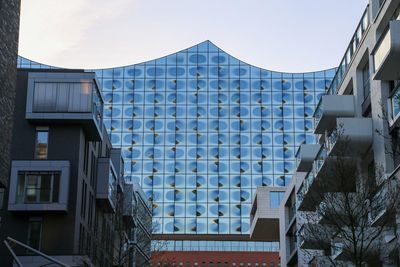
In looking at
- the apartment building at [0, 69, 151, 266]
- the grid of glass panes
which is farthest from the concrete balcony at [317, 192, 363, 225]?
the grid of glass panes

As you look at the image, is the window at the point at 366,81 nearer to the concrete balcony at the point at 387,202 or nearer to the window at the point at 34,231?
the concrete balcony at the point at 387,202

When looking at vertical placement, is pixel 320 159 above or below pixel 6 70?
below

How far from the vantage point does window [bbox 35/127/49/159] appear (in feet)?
184

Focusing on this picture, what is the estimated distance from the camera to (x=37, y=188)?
5350 centimetres

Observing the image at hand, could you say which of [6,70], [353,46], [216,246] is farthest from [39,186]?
[216,246]

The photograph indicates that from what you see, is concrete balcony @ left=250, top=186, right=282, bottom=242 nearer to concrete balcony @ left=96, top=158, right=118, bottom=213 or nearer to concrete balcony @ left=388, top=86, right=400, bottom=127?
concrete balcony @ left=96, top=158, right=118, bottom=213

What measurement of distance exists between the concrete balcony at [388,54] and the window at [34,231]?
28499 millimetres

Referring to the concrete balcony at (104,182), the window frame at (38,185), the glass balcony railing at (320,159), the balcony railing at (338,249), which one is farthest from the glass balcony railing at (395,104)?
the concrete balcony at (104,182)

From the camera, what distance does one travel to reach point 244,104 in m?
129

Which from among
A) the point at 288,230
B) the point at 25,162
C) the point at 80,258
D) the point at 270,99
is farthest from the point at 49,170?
the point at 270,99

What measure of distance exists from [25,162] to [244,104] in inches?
3071

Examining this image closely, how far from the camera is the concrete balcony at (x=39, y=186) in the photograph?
2088 inches

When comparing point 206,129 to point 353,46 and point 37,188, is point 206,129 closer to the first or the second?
point 37,188

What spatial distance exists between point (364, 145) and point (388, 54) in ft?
30.6
